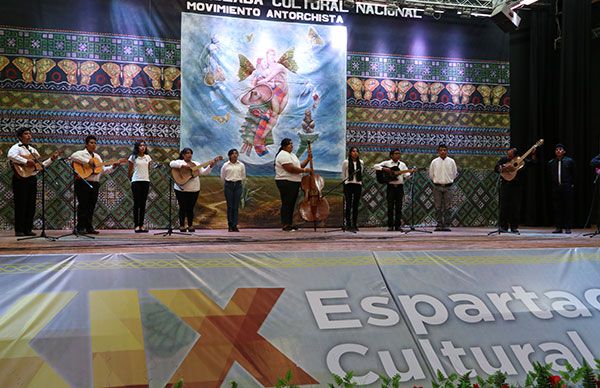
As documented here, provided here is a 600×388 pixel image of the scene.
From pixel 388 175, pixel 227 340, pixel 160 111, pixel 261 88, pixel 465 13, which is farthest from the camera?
pixel 465 13

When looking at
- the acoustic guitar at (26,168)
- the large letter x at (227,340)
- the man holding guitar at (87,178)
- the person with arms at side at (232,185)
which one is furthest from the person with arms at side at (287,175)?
the large letter x at (227,340)

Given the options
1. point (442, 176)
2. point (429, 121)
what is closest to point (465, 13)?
point (429, 121)

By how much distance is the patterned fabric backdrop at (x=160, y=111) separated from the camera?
9062 millimetres

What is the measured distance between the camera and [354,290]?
4.12 meters

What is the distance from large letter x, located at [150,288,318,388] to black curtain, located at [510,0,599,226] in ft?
28.2

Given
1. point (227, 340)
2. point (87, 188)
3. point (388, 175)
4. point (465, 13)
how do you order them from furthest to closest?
1. point (465, 13)
2. point (388, 175)
3. point (87, 188)
4. point (227, 340)

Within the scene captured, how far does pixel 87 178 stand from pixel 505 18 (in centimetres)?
763

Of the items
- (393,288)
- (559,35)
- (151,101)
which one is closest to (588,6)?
(559,35)

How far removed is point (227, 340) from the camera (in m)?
3.57

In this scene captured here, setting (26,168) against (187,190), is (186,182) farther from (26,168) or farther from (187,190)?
(26,168)

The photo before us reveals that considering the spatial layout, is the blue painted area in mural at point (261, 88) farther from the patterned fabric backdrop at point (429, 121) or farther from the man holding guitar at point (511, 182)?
the man holding guitar at point (511, 182)

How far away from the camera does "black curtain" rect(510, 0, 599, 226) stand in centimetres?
1060

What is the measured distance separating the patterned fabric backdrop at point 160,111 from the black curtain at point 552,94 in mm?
467

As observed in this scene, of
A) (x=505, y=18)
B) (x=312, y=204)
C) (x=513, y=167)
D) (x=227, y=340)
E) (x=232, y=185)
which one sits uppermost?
(x=505, y=18)
